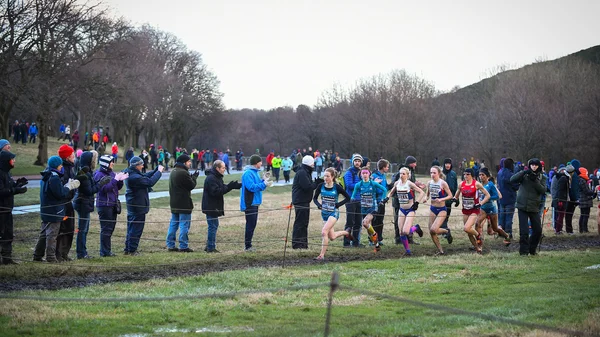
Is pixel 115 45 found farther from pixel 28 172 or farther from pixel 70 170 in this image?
pixel 70 170

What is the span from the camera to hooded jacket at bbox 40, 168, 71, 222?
13852 millimetres

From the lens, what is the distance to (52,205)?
45.5ft

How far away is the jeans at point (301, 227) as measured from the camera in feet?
57.8

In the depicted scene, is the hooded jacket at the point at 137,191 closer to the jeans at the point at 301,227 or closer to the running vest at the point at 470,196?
the jeans at the point at 301,227

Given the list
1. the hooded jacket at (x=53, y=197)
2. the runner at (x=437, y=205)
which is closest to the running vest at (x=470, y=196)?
the runner at (x=437, y=205)

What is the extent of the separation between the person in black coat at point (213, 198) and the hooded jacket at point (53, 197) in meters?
3.72

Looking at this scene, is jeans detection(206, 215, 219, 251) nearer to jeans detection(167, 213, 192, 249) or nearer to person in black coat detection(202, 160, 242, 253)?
person in black coat detection(202, 160, 242, 253)

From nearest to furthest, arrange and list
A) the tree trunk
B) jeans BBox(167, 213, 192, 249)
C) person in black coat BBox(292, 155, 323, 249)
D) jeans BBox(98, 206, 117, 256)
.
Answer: jeans BBox(98, 206, 117, 256) → jeans BBox(167, 213, 192, 249) → person in black coat BBox(292, 155, 323, 249) → the tree trunk

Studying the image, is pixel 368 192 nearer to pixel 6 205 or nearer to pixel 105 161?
pixel 105 161

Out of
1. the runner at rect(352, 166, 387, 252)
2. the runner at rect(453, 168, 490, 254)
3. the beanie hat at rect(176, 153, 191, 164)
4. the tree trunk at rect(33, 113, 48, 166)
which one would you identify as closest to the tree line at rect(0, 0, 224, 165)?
the tree trunk at rect(33, 113, 48, 166)

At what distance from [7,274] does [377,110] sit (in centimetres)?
7229

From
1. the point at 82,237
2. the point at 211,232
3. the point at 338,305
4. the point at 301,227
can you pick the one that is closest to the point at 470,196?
the point at 301,227

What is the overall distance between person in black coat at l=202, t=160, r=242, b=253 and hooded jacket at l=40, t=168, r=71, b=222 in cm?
372

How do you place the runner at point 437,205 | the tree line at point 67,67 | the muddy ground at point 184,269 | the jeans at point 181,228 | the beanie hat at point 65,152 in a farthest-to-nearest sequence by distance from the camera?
1. the tree line at point 67,67
2. the jeans at point 181,228
3. the runner at point 437,205
4. the beanie hat at point 65,152
5. the muddy ground at point 184,269
